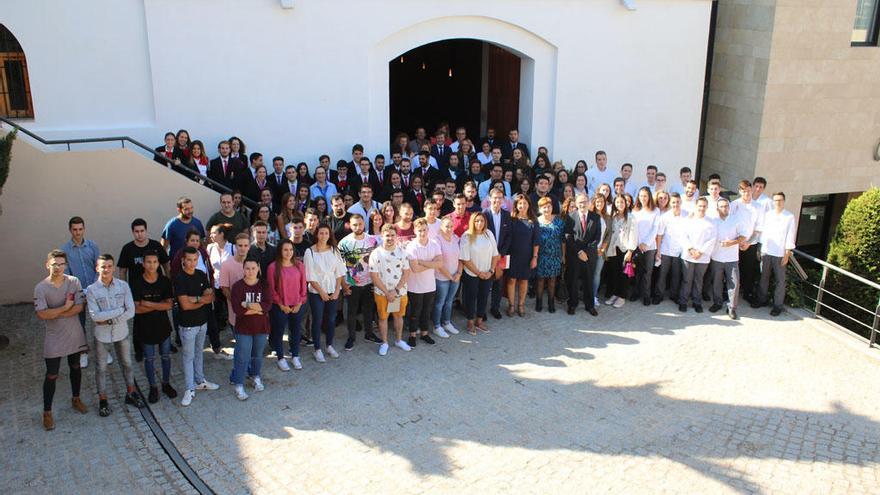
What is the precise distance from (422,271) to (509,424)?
2280mm

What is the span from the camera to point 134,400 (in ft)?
26.3

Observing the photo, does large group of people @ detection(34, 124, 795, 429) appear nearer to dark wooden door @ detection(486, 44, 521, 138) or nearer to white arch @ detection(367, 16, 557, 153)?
white arch @ detection(367, 16, 557, 153)

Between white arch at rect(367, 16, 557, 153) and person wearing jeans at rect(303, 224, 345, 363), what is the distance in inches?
197

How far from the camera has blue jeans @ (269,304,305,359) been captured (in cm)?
850

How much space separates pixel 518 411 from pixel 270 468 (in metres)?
2.61

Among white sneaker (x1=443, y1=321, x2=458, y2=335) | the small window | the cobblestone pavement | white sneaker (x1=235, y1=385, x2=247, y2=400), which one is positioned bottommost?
the cobblestone pavement

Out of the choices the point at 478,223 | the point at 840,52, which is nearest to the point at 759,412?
the point at 478,223

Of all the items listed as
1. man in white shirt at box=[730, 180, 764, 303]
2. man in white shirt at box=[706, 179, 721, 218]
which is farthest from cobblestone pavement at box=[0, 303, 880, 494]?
man in white shirt at box=[706, 179, 721, 218]

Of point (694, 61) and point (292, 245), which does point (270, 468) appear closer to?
point (292, 245)

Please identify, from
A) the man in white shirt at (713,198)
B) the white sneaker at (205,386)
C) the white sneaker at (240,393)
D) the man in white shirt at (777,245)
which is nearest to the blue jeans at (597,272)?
the man in white shirt at (713,198)

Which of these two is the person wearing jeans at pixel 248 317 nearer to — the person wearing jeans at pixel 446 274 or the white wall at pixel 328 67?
the person wearing jeans at pixel 446 274

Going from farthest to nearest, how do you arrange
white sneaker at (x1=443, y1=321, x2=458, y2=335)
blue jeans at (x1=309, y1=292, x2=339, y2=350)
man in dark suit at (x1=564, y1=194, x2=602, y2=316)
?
man in dark suit at (x1=564, y1=194, x2=602, y2=316) → white sneaker at (x1=443, y1=321, x2=458, y2=335) → blue jeans at (x1=309, y1=292, x2=339, y2=350)

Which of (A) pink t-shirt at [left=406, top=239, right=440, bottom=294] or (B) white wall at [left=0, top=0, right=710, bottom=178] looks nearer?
(A) pink t-shirt at [left=406, top=239, right=440, bottom=294]

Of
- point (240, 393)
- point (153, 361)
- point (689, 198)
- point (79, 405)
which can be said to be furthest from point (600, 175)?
point (79, 405)
